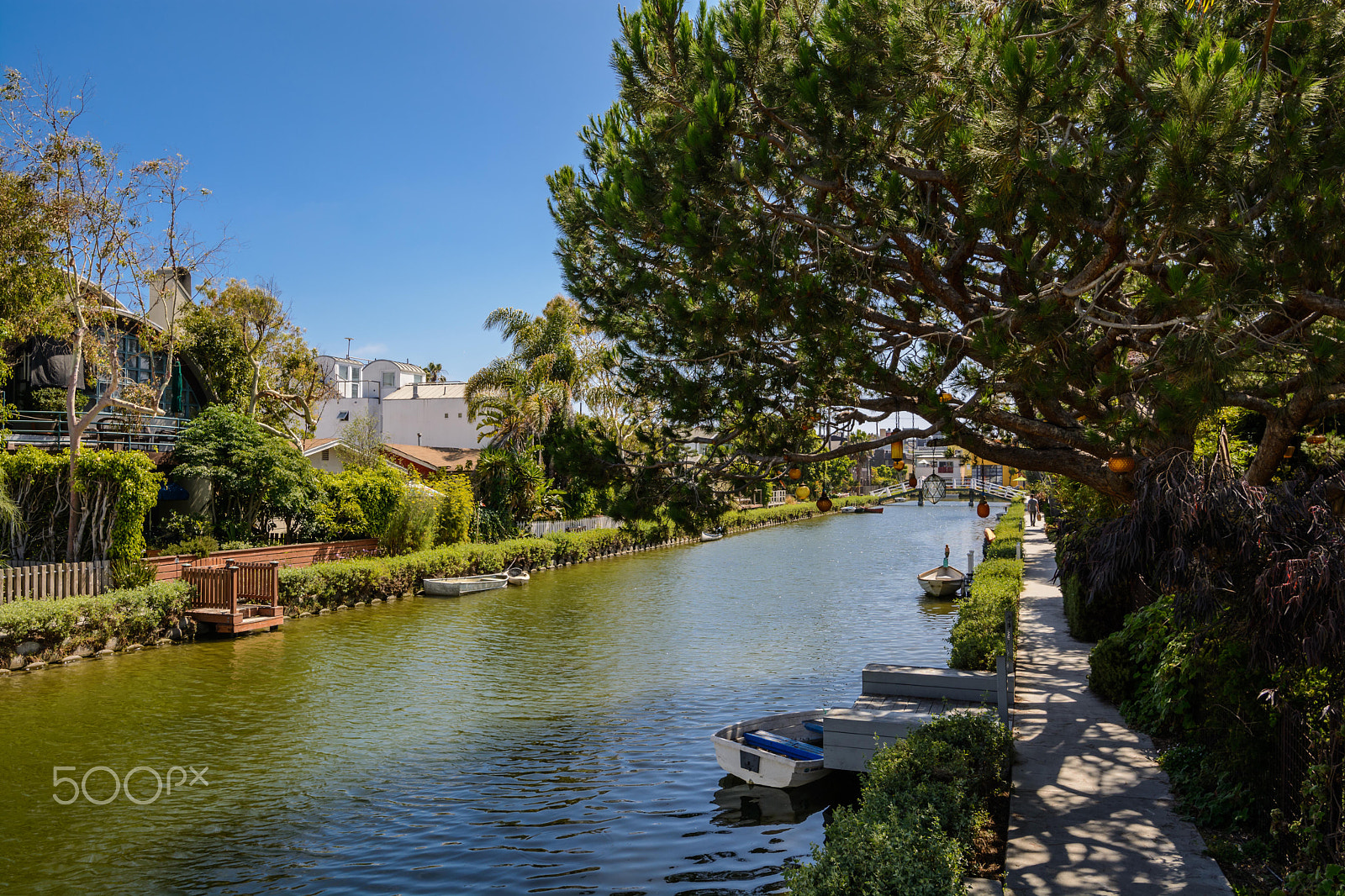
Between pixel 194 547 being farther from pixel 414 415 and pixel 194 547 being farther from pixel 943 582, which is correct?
pixel 414 415

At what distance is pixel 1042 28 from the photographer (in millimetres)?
7008

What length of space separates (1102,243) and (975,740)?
501cm

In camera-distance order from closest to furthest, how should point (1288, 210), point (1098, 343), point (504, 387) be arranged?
point (1288, 210) < point (1098, 343) < point (504, 387)

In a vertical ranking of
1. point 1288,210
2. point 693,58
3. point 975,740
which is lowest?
point 975,740

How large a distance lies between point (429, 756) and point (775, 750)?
17.8ft

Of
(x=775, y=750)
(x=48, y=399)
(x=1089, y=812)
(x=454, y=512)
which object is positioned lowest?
(x=775, y=750)

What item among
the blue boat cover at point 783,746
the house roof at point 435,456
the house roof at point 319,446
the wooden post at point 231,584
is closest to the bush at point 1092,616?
the blue boat cover at point 783,746

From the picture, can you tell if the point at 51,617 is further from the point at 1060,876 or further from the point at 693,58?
the point at 1060,876

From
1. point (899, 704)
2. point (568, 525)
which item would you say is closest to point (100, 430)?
point (568, 525)

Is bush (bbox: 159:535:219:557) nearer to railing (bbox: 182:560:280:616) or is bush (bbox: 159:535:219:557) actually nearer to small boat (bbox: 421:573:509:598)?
railing (bbox: 182:560:280:616)

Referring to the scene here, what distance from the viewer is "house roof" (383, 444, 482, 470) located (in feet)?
149

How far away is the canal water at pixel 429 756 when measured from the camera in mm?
9438

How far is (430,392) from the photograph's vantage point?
64.8 m

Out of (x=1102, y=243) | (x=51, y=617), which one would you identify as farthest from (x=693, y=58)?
(x=51, y=617)
